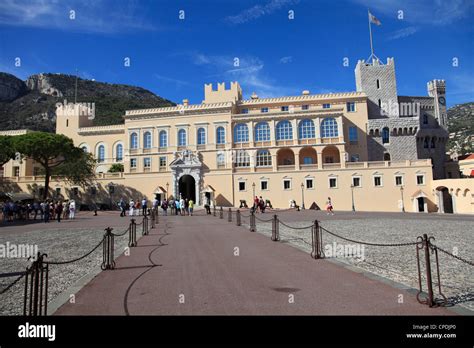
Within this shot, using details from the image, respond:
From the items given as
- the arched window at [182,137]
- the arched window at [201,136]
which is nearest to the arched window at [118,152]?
the arched window at [182,137]

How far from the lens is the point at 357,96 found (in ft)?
168

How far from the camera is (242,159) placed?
47219mm

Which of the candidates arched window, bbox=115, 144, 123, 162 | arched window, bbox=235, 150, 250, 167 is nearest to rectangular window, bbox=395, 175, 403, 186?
arched window, bbox=235, 150, 250, 167

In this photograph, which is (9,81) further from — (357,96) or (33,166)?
(357,96)

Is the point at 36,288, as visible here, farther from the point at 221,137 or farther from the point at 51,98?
the point at 51,98

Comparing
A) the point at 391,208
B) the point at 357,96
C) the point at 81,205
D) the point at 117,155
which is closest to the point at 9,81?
the point at 117,155

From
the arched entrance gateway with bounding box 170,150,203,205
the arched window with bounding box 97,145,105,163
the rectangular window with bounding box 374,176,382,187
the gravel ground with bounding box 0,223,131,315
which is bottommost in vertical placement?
the gravel ground with bounding box 0,223,131,315

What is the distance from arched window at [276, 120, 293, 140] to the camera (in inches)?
1844

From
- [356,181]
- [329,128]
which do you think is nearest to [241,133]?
[329,128]

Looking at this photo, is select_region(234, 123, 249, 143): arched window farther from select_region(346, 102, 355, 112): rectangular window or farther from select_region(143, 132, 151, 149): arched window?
select_region(346, 102, 355, 112): rectangular window

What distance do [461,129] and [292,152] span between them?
104951 millimetres

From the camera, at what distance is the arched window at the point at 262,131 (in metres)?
47.2

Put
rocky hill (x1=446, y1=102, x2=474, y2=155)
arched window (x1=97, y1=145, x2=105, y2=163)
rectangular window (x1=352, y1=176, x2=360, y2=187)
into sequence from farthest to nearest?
rocky hill (x1=446, y1=102, x2=474, y2=155), arched window (x1=97, y1=145, x2=105, y2=163), rectangular window (x1=352, y1=176, x2=360, y2=187)

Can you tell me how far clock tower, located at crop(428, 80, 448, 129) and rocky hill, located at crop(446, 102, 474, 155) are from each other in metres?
38.6
